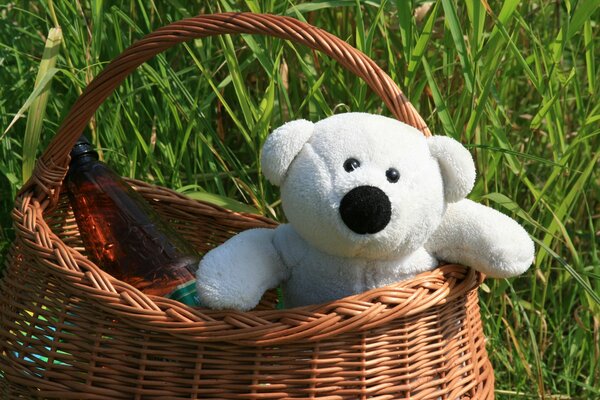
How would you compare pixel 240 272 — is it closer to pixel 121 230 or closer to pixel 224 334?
pixel 224 334

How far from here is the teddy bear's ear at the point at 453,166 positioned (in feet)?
3.43

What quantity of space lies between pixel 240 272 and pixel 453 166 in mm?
265

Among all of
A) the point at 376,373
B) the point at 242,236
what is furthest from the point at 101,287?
the point at 376,373

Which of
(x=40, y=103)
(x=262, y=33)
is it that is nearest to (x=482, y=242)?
(x=262, y=33)

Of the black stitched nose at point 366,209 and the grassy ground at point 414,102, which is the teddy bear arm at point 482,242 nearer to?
the black stitched nose at point 366,209

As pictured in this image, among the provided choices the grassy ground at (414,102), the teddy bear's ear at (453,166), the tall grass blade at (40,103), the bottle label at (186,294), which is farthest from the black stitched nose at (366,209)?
the tall grass blade at (40,103)

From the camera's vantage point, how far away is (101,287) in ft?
3.29

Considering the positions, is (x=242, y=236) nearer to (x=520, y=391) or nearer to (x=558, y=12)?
(x=520, y=391)

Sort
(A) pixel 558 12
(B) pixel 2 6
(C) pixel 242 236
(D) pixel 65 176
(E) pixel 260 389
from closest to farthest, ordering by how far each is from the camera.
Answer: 1. (E) pixel 260 389
2. (C) pixel 242 236
3. (D) pixel 65 176
4. (B) pixel 2 6
5. (A) pixel 558 12

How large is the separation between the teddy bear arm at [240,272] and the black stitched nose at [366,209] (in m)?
0.14

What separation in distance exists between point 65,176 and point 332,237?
0.45 metres

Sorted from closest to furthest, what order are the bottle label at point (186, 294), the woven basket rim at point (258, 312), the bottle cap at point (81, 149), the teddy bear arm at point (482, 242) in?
the woven basket rim at point (258, 312)
the teddy bear arm at point (482, 242)
the bottle label at point (186, 294)
the bottle cap at point (81, 149)

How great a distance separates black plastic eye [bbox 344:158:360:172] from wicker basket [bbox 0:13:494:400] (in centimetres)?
13

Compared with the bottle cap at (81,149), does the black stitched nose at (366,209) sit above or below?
above
